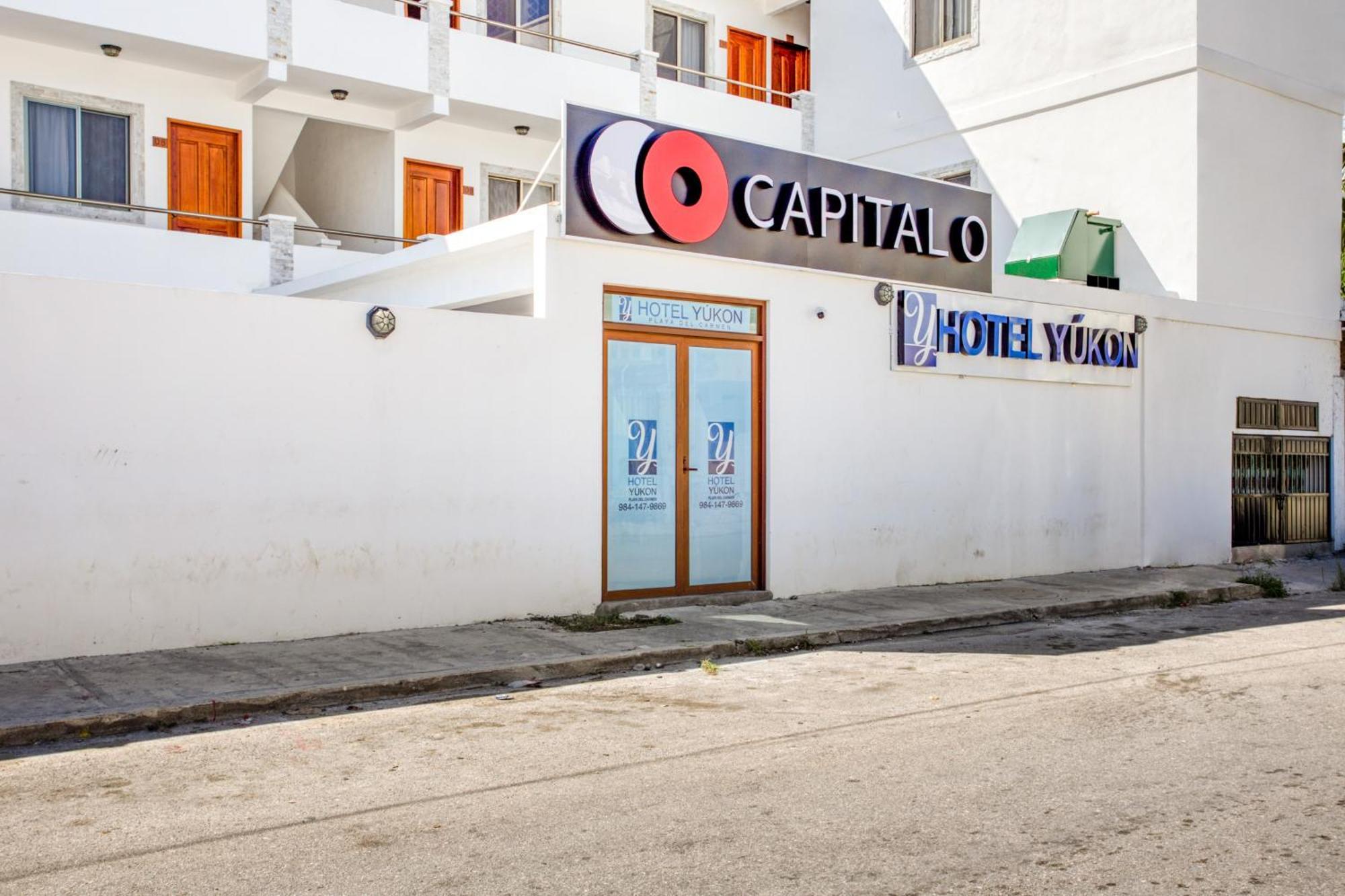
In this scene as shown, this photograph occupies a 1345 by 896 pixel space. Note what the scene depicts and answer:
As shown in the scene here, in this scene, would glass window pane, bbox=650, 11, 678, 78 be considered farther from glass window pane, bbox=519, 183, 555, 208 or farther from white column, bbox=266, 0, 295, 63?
white column, bbox=266, 0, 295, 63

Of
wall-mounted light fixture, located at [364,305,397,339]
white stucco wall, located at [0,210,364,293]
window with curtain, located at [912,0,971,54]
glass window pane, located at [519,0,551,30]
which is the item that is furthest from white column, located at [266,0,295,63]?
wall-mounted light fixture, located at [364,305,397,339]

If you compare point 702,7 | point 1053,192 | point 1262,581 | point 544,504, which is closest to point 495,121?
point 702,7

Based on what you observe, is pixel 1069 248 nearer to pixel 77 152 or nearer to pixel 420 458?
pixel 420 458

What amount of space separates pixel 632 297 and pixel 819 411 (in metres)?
2.66

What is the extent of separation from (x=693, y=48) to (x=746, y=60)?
1.55m

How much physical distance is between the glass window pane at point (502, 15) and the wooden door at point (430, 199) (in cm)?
302

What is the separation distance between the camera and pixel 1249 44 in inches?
685

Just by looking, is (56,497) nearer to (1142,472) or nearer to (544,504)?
(544,504)

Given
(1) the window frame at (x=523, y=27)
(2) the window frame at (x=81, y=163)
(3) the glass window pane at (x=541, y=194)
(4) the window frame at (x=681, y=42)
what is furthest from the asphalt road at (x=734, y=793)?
(4) the window frame at (x=681, y=42)

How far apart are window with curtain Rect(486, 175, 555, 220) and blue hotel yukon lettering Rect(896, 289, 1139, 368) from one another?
11716mm

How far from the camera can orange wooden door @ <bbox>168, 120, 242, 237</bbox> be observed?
19828 millimetres

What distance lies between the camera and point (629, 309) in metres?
11.6

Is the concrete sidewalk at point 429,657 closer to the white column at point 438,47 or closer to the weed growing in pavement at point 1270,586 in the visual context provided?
the weed growing in pavement at point 1270,586

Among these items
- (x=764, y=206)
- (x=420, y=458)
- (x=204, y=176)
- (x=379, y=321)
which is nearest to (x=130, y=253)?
(x=204, y=176)
